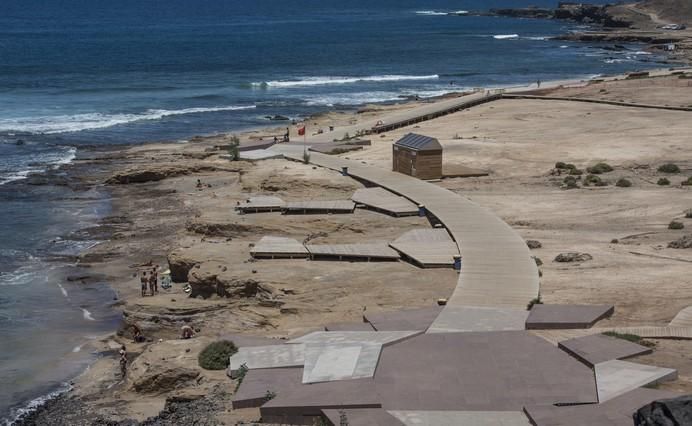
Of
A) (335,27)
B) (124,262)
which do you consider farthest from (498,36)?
(124,262)

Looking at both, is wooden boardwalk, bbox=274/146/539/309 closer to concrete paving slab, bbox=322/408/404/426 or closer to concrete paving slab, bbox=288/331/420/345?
concrete paving slab, bbox=288/331/420/345

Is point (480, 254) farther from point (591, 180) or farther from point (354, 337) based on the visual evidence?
point (591, 180)

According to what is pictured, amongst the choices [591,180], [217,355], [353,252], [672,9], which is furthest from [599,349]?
[672,9]

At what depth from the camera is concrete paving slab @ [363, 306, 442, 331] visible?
66.9 feet

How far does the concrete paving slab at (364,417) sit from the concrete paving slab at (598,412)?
7.27 feet

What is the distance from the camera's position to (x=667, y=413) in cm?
1076

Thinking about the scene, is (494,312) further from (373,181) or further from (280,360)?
(373,181)

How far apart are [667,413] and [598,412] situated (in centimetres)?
490

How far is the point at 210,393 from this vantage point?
61.1 feet

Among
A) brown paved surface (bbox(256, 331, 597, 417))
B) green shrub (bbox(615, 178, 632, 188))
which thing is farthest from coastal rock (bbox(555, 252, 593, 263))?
green shrub (bbox(615, 178, 632, 188))

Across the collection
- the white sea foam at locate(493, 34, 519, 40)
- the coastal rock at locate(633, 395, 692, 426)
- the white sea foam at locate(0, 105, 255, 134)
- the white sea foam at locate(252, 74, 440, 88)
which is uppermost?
the coastal rock at locate(633, 395, 692, 426)

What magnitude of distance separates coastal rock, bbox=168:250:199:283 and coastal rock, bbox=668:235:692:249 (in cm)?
1327

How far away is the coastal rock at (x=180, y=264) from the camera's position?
2805 cm

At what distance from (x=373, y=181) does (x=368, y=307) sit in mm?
14904
